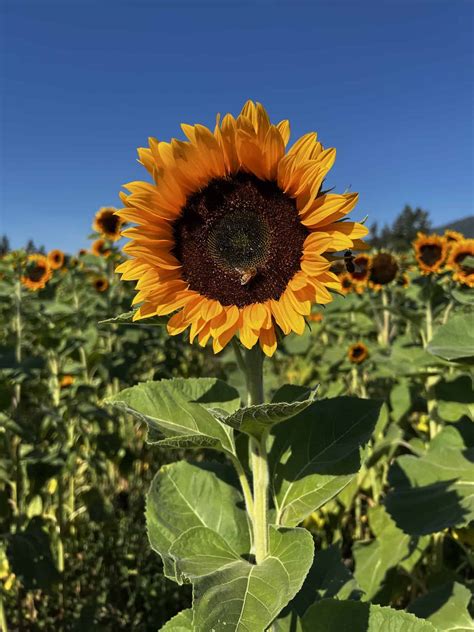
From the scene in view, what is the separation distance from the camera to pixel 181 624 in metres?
1.47

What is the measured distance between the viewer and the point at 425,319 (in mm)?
3434

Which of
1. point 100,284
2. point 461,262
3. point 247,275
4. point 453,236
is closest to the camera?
point 247,275

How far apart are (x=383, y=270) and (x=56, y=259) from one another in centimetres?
349

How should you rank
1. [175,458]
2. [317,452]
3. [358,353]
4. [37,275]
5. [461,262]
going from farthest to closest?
[37,275], [175,458], [358,353], [461,262], [317,452]

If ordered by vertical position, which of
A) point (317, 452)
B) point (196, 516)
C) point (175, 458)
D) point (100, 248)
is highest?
point (100, 248)

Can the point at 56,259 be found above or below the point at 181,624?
above

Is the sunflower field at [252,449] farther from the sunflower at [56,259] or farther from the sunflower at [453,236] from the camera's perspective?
the sunflower at [56,259]

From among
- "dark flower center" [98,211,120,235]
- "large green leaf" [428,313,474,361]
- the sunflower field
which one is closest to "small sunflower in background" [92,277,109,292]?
"dark flower center" [98,211,120,235]

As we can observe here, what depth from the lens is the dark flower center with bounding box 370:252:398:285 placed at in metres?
4.17

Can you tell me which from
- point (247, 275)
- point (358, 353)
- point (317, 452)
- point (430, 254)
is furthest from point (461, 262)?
point (247, 275)

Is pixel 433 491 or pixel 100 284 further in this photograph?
pixel 100 284

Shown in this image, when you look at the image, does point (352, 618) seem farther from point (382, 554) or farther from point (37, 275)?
point (37, 275)

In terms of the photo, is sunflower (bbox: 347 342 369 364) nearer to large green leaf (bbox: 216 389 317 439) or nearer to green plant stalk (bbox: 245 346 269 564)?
green plant stalk (bbox: 245 346 269 564)

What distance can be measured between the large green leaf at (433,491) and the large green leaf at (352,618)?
34 centimetres
